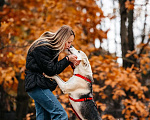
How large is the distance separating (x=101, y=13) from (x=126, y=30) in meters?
1.01

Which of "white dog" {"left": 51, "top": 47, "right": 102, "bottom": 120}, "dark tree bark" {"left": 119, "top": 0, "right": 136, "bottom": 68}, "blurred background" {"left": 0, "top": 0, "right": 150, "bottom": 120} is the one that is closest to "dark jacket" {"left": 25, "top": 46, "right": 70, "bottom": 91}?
"white dog" {"left": 51, "top": 47, "right": 102, "bottom": 120}

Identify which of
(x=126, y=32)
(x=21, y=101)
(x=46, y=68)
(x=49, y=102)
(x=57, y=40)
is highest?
(x=57, y=40)

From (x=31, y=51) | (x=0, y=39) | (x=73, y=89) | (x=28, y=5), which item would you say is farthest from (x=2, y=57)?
(x=28, y=5)

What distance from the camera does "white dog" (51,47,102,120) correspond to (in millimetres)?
2434

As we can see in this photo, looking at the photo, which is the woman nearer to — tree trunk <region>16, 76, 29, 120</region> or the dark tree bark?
tree trunk <region>16, 76, 29, 120</region>

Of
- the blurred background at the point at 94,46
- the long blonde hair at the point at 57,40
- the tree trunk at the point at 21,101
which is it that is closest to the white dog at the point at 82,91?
the long blonde hair at the point at 57,40

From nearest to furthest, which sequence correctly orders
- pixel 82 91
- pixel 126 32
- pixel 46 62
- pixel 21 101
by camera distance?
pixel 46 62
pixel 82 91
pixel 21 101
pixel 126 32

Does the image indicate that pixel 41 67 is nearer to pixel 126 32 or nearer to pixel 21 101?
pixel 21 101

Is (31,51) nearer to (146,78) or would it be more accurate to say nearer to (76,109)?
Result: (76,109)

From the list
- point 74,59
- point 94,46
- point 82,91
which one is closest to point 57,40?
point 74,59

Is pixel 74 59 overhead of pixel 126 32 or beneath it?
beneath

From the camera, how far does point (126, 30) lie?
610 cm

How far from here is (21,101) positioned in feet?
19.3

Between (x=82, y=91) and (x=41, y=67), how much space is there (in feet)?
2.02
